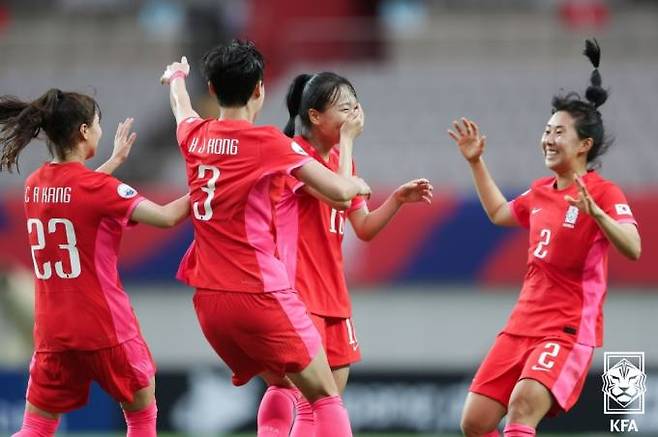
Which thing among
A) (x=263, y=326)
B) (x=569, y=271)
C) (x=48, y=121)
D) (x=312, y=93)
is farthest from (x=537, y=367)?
(x=48, y=121)

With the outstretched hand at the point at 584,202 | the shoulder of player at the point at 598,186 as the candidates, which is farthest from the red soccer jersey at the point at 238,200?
the shoulder of player at the point at 598,186

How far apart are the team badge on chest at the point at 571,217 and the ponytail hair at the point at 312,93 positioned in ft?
4.17

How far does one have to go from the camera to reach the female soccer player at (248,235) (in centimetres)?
566

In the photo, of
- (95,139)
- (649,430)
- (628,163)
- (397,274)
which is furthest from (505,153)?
(95,139)

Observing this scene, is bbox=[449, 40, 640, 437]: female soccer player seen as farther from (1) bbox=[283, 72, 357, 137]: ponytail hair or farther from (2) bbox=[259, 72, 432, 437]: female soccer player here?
(1) bbox=[283, 72, 357, 137]: ponytail hair

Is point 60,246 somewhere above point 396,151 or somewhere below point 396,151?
below

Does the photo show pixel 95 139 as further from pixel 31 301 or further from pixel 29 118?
pixel 31 301

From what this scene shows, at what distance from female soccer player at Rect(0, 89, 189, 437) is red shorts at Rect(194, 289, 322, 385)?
447 mm

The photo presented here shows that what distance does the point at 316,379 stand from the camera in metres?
5.75

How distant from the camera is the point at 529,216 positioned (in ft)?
22.5

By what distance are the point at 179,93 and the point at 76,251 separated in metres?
1.02

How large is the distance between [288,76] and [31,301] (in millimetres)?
5638

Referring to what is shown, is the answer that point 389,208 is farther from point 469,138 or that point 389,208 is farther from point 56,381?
point 56,381

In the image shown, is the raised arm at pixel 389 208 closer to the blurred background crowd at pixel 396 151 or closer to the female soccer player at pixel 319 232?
the female soccer player at pixel 319 232
